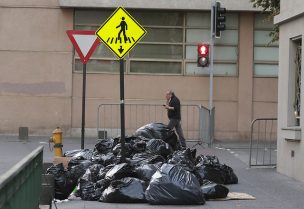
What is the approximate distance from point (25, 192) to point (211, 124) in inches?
621

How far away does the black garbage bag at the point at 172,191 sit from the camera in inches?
406

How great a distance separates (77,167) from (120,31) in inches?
94.8

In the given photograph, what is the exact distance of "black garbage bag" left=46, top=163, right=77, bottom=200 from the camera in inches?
463

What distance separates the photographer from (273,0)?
63.7 feet

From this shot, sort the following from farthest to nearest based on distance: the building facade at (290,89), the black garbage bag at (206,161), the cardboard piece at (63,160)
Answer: the building facade at (290,89) < the cardboard piece at (63,160) < the black garbage bag at (206,161)

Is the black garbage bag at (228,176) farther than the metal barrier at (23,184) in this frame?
Yes

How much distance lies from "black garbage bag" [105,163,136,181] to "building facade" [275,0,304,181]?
4038 mm

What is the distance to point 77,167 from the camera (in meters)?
12.4

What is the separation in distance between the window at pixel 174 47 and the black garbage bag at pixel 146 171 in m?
14.0

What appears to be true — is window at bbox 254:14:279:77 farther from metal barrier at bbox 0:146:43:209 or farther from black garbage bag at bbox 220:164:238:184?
metal barrier at bbox 0:146:43:209

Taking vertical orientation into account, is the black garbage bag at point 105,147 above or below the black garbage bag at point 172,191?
above

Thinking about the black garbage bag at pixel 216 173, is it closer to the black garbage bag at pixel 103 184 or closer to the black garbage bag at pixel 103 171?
the black garbage bag at pixel 103 171

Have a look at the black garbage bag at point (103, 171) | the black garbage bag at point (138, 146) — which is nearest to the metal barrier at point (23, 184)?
the black garbage bag at point (103, 171)

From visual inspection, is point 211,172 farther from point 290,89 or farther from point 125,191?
point 290,89
